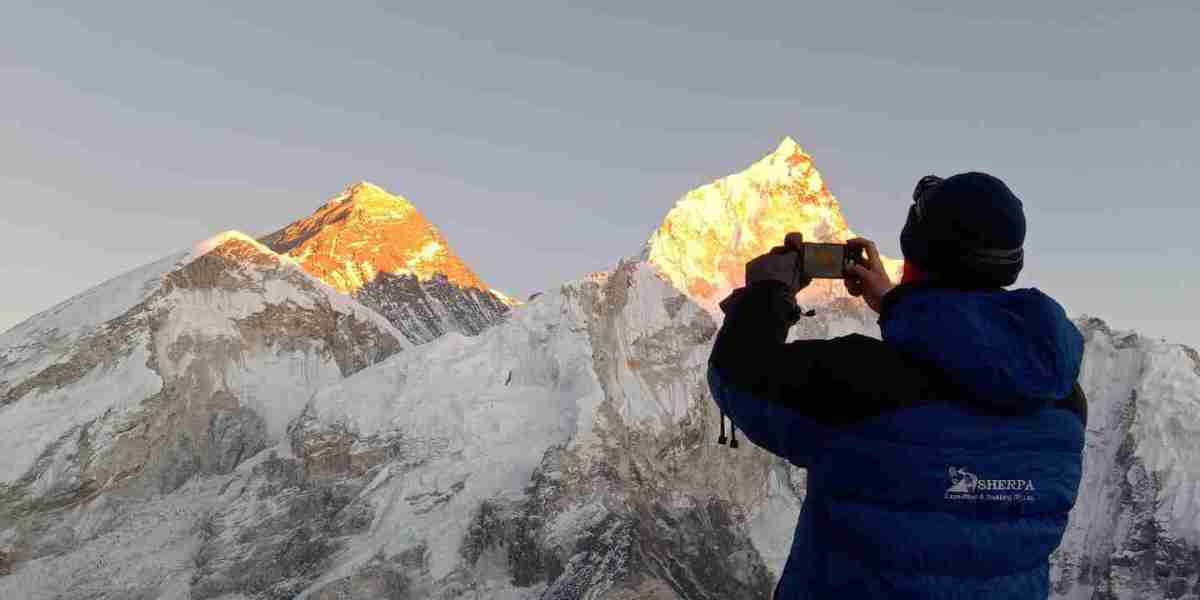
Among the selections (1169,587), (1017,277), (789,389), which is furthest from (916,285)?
(1169,587)

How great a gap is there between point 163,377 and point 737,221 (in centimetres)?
9750

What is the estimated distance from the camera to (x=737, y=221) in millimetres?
165000

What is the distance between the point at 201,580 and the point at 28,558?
53.8 ft

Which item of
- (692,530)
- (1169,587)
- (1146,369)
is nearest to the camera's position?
(692,530)

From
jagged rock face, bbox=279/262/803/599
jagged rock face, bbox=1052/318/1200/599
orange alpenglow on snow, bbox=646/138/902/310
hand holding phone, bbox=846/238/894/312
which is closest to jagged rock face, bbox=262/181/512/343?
orange alpenglow on snow, bbox=646/138/902/310

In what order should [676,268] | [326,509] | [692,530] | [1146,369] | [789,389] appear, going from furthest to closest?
[676,268], [1146,369], [692,530], [326,509], [789,389]

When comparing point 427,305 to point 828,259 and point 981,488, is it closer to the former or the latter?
point 828,259

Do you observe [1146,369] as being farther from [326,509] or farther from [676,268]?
[326,509]

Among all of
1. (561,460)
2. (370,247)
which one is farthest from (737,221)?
(561,460)

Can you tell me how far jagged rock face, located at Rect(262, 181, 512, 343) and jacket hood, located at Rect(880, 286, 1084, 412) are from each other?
6137 inches

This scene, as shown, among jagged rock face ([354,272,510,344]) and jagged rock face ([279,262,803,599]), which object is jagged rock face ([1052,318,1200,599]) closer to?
jagged rock face ([279,262,803,599])

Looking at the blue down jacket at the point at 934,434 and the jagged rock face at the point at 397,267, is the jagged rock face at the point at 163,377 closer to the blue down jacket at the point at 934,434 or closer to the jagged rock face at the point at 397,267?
the jagged rock face at the point at 397,267

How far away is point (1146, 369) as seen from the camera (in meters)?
131

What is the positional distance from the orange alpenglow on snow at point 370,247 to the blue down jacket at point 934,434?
169m
